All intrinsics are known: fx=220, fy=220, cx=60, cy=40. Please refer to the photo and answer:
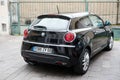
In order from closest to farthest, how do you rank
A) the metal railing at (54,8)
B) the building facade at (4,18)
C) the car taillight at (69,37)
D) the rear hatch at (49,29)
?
the car taillight at (69,37), the rear hatch at (49,29), the building facade at (4,18), the metal railing at (54,8)

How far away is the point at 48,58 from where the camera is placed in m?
5.29

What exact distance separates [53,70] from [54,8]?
23.6 feet

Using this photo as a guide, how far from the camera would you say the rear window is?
5.38 metres

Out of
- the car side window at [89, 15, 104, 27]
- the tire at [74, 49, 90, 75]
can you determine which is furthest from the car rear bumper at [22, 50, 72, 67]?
the car side window at [89, 15, 104, 27]

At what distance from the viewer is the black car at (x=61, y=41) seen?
516 cm

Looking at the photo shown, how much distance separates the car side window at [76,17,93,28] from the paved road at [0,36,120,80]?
3.93 ft

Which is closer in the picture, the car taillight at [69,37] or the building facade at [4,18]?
the car taillight at [69,37]

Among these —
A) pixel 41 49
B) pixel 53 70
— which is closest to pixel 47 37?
pixel 41 49

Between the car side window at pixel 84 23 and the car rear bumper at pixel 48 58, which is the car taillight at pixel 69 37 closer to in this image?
the car rear bumper at pixel 48 58

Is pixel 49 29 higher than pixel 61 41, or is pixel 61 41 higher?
pixel 49 29

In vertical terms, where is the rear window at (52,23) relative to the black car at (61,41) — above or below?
above

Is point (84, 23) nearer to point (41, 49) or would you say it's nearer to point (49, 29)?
point (49, 29)

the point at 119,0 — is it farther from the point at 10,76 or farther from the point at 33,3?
the point at 10,76

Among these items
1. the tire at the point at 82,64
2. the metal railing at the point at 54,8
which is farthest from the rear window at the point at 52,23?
the metal railing at the point at 54,8
